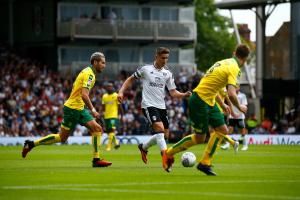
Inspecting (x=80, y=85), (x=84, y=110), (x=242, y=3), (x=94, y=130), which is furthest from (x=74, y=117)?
(x=242, y=3)

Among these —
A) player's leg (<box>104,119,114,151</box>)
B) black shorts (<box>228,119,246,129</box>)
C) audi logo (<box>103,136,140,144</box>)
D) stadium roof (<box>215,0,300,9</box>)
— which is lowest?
audi logo (<box>103,136,140,144</box>)

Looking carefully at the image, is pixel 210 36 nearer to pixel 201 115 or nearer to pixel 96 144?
pixel 96 144

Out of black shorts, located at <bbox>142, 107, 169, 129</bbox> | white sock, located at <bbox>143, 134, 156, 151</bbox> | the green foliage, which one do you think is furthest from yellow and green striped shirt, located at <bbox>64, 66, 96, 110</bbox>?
the green foliage

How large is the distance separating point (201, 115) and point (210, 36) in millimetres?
77470

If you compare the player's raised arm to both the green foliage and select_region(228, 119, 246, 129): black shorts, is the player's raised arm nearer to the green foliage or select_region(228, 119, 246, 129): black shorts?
select_region(228, 119, 246, 129): black shorts

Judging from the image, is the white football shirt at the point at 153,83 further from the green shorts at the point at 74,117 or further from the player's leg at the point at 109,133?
the player's leg at the point at 109,133

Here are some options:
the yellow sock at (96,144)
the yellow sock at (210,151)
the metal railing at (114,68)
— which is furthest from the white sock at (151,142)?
the metal railing at (114,68)

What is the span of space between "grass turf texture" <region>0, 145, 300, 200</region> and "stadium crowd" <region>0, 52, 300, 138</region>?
20.4 metres

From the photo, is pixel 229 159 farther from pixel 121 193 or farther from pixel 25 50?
pixel 25 50

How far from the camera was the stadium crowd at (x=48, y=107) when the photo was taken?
42.2 metres

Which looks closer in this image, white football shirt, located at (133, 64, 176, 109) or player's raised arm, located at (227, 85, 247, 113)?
player's raised arm, located at (227, 85, 247, 113)

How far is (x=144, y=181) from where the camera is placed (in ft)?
51.5

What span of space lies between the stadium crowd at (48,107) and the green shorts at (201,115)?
25.1 m

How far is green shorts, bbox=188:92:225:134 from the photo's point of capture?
663 inches
